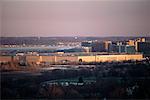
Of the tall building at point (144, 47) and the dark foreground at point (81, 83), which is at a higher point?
the tall building at point (144, 47)

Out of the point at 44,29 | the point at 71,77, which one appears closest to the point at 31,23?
the point at 44,29

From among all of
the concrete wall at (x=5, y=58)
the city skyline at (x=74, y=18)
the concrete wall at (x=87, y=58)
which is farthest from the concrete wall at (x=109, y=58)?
the concrete wall at (x=5, y=58)

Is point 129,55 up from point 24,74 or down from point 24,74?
up

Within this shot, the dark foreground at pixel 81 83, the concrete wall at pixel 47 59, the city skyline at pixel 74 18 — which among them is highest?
the city skyline at pixel 74 18

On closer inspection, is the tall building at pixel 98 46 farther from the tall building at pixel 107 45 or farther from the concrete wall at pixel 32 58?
the concrete wall at pixel 32 58

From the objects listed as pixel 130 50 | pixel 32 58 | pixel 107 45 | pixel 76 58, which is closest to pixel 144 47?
pixel 130 50

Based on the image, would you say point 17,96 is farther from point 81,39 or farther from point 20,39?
point 81,39
